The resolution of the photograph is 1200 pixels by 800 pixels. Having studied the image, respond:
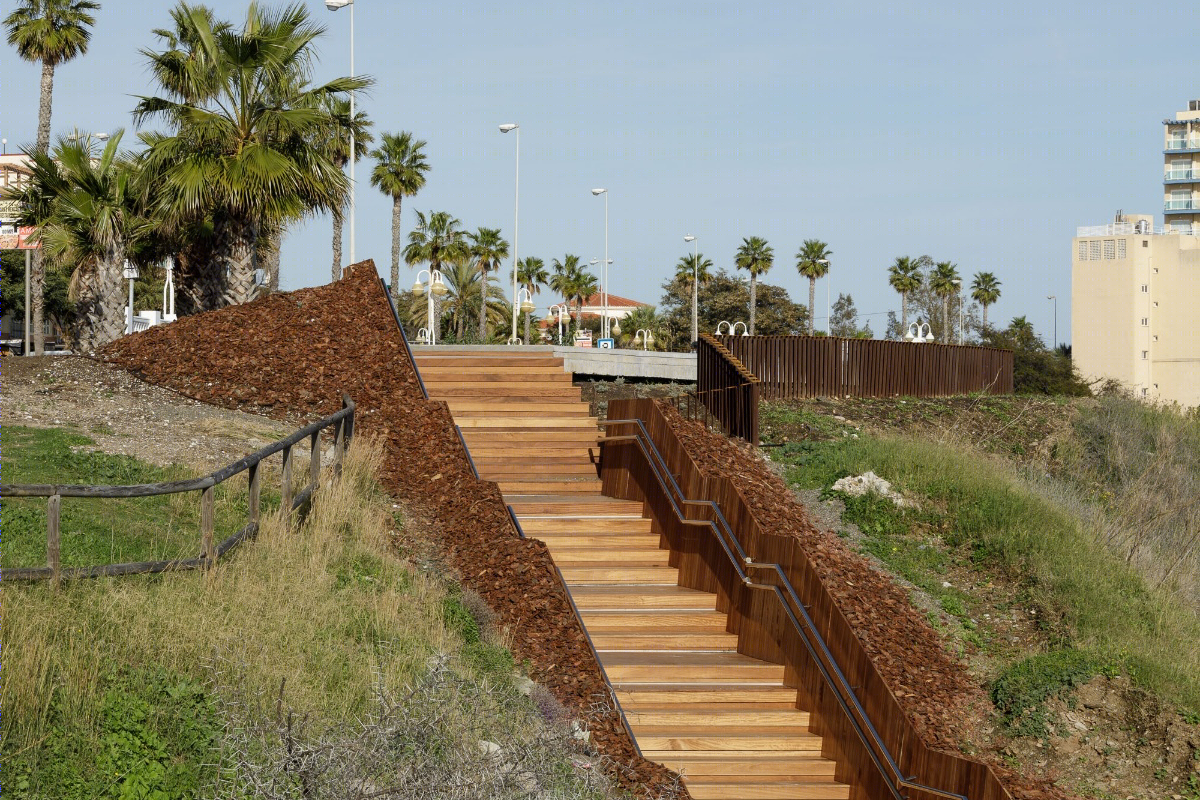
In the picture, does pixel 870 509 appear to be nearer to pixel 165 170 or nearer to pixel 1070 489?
pixel 1070 489

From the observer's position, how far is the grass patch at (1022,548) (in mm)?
11992

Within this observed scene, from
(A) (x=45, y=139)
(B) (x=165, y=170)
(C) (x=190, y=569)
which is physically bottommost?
(C) (x=190, y=569)

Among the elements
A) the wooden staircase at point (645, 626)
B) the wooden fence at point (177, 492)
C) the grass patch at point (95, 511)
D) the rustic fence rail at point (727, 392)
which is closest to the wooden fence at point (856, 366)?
the rustic fence rail at point (727, 392)

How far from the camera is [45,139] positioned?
44688 millimetres

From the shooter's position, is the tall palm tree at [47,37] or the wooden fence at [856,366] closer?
the wooden fence at [856,366]

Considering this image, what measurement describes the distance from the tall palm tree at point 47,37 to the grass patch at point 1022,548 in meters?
36.1

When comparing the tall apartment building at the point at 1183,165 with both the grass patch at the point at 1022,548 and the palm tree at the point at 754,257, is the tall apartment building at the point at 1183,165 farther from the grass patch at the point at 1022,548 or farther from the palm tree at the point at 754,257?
Result: the grass patch at the point at 1022,548

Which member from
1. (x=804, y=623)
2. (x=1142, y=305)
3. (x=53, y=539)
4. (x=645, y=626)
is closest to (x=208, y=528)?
(x=53, y=539)

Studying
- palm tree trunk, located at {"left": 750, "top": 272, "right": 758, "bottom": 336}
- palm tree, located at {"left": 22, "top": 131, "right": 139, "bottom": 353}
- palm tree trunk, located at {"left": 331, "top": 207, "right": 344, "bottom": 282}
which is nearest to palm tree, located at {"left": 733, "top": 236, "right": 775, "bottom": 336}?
palm tree trunk, located at {"left": 750, "top": 272, "right": 758, "bottom": 336}

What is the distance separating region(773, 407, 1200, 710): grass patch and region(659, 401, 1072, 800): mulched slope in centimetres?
86

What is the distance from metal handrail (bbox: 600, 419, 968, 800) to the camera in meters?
9.21

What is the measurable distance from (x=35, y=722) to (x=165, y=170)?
15229 millimetres

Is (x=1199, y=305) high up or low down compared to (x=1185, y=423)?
up

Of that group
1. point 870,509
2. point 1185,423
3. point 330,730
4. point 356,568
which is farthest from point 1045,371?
point 330,730
